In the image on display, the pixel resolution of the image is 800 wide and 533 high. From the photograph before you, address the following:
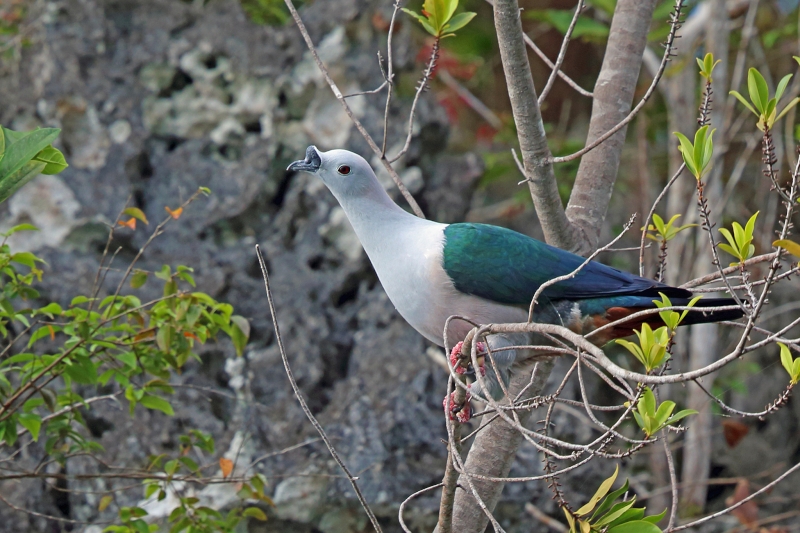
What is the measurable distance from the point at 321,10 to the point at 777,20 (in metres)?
3.57

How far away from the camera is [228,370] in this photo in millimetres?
3645

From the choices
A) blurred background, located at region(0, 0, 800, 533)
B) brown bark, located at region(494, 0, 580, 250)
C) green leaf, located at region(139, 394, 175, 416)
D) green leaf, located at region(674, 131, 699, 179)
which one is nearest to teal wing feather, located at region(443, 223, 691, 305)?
brown bark, located at region(494, 0, 580, 250)

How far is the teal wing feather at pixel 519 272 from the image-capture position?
2406 millimetres

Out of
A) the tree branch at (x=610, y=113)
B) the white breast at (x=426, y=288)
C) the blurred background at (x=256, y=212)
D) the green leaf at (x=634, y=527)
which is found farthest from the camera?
the blurred background at (x=256, y=212)

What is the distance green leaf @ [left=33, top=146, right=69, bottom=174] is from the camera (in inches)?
75.3

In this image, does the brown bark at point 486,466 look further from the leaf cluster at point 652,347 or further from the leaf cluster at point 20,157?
the leaf cluster at point 20,157

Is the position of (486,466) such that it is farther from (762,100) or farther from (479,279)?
(762,100)

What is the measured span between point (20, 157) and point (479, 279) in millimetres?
1254

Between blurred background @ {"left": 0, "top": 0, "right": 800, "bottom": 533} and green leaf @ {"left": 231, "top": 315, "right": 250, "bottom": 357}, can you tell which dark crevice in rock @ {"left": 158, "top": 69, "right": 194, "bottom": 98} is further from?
green leaf @ {"left": 231, "top": 315, "right": 250, "bottom": 357}

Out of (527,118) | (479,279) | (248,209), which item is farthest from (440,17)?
(248,209)

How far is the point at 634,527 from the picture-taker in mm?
1833

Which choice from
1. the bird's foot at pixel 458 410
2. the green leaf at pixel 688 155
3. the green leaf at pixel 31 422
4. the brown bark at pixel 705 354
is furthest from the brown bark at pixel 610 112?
the brown bark at pixel 705 354

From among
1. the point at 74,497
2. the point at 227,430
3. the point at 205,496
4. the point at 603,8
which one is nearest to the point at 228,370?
the point at 227,430

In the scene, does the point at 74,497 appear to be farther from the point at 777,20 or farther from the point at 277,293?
the point at 777,20
